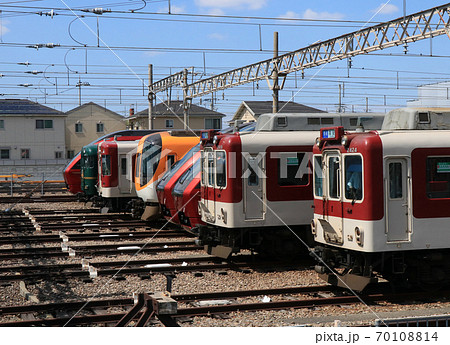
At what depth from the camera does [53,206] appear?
98.6ft

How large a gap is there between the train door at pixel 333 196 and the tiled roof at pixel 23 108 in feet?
180

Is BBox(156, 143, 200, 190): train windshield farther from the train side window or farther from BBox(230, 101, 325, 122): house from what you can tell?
BBox(230, 101, 325, 122): house

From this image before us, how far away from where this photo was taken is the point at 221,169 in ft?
47.3

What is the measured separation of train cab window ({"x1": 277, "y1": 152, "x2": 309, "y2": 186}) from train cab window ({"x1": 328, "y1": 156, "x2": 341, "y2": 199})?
2486 mm

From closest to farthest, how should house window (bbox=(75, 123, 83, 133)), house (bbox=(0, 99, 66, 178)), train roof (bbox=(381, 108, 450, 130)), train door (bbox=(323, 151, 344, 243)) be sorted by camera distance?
1. train door (bbox=(323, 151, 344, 243))
2. train roof (bbox=(381, 108, 450, 130))
3. house (bbox=(0, 99, 66, 178))
4. house window (bbox=(75, 123, 83, 133))

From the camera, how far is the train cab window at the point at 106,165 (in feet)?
80.0

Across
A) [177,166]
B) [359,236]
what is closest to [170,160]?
[177,166]

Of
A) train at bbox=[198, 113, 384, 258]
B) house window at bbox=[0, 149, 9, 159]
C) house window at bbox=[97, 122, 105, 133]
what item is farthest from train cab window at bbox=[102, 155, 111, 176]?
house window at bbox=[97, 122, 105, 133]

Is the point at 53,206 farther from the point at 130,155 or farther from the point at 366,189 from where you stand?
the point at 366,189

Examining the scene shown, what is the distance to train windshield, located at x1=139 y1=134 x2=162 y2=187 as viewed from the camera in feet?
67.7

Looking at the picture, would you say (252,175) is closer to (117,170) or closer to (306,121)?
(306,121)

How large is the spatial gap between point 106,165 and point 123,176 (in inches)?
30.2

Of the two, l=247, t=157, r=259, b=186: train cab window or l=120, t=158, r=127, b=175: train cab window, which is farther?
l=120, t=158, r=127, b=175: train cab window

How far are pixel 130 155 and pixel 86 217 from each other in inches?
120
